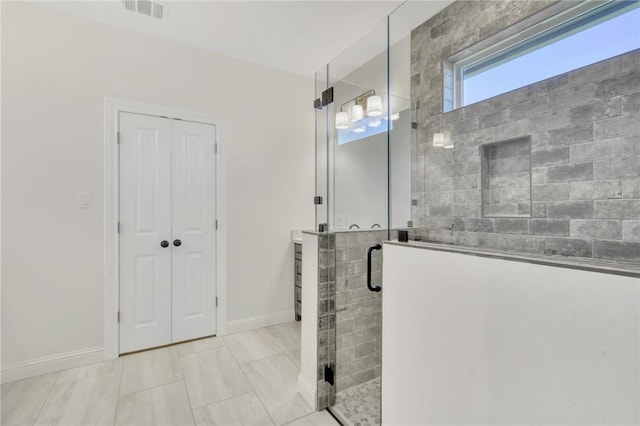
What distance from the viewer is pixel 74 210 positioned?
229 cm

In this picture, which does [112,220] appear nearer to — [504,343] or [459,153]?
[459,153]

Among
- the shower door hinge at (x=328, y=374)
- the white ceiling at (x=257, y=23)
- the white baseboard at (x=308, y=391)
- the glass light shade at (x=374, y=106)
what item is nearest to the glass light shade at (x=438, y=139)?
the glass light shade at (x=374, y=106)

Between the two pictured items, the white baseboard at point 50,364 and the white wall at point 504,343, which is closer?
the white wall at point 504,343

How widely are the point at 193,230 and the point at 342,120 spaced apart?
1794mm

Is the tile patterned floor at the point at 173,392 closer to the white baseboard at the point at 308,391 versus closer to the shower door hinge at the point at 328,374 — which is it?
the white baseboard at the point at 308,391

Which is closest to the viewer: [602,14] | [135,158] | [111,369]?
[602,14]

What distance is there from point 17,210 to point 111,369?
55.8 inches

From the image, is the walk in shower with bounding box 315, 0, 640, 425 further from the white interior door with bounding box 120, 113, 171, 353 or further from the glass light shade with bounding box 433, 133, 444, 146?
the white interior door with bounding box 120, 113, 171, 353

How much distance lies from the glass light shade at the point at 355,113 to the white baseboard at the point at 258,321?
7.47ft

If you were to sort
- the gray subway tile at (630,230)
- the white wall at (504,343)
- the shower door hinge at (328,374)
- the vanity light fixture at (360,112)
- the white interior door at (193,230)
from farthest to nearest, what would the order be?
the white interior door at (193,230) → the vanity light fixture at (360,112) → the shower door hinge at (328,374) → the gray subway tile at (630,230) → the white wall at (504,343)

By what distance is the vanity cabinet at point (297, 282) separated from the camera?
128 inches

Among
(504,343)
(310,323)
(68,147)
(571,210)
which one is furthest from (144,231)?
(571,210)

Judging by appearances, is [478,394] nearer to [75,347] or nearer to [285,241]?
[285,241]

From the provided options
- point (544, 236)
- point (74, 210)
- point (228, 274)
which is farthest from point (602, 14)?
point (74, 210)
